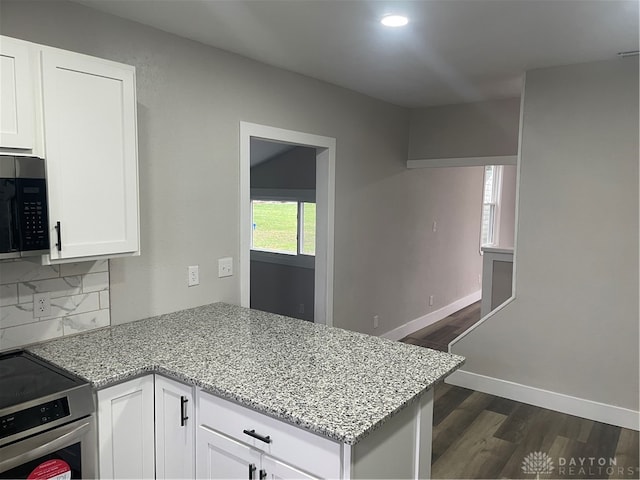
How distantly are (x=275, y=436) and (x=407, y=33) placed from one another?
212 cm

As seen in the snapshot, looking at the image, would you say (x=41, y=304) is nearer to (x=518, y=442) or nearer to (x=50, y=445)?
(x=50, y=445)

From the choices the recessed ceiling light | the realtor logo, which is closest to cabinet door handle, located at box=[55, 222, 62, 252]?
the recessed ceiling light

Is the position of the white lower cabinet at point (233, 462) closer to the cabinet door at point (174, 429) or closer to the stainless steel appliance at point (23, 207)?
the cabinet door at point (174, 429)

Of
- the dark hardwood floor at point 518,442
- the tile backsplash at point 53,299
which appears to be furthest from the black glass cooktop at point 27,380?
the dark hardwood floor at point 518,442

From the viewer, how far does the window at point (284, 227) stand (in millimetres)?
5258

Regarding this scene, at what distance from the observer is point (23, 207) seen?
Answer: 67.8 inches

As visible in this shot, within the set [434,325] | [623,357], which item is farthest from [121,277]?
[434,325]

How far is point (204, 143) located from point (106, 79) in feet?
2.74

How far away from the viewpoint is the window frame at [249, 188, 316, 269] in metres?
5.18

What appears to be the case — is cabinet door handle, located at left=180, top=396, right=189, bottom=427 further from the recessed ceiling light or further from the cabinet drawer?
the recessed ceiling light

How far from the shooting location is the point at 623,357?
10.4 feet

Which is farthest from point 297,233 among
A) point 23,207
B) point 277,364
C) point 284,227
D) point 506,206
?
point 506,206

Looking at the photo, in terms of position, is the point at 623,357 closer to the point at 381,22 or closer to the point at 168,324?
the point at 381,22

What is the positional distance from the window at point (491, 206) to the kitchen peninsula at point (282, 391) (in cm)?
586
